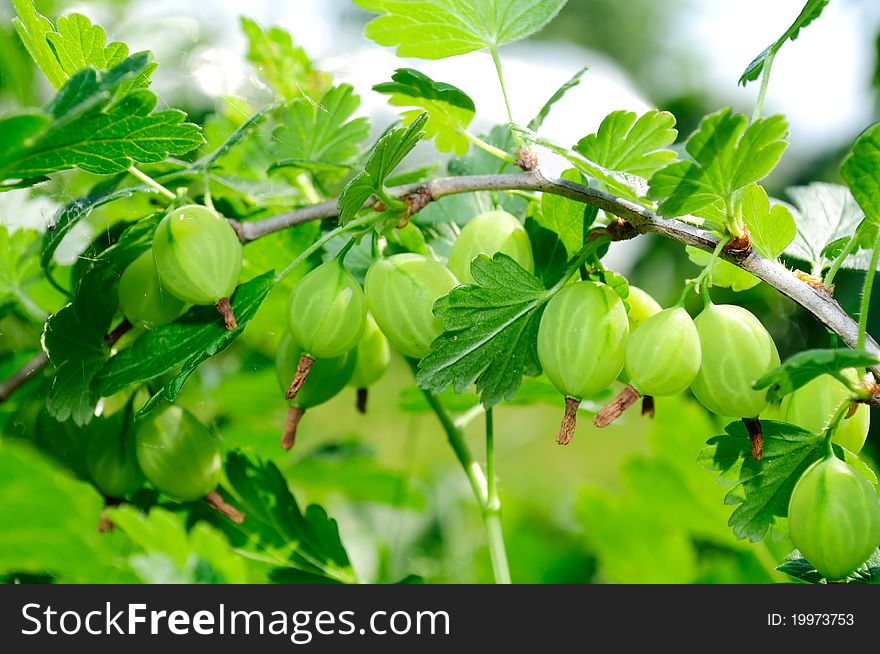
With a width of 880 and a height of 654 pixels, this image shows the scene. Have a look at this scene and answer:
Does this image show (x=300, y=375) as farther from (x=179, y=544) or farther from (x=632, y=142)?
(x=632, y=142)

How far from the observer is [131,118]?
1.22 feet

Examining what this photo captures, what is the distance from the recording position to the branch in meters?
0.40

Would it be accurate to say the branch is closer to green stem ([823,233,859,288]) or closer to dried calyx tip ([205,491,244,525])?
green stem ([823,233,859,288])

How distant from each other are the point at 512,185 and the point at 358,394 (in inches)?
7.8

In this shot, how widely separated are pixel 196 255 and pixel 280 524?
0.25 meters

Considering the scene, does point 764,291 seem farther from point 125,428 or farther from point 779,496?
point 125,428

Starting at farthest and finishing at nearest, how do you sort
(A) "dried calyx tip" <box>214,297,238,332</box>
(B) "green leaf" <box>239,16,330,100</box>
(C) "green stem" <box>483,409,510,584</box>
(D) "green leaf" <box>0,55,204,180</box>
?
(B) "green leaf" <box>239,16,330,100</box>, (C) "green stem" <box>483,409,510,584</box>, (A) "dried calyx tip" <box>214,297,238,332</box>, (D) "green leaf" <box>0,55,204,180</box>

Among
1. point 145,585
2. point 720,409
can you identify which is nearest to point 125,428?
point 145,585

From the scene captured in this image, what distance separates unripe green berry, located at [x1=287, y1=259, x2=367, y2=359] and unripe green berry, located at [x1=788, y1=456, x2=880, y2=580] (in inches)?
8.9

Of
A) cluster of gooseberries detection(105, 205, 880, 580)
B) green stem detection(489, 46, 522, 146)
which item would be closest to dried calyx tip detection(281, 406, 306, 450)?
cluster of gooseberries detection(105, 205, 880, 580)

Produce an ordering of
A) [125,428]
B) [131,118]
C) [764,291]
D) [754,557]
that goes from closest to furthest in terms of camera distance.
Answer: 1. [131,118]
2. [125,428]
3. [754,557]
4. [764,291]

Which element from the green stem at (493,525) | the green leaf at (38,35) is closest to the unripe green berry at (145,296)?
the green leaf at (38,35)

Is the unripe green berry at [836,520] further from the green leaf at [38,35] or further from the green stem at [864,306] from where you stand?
the green leaf at [38,35]

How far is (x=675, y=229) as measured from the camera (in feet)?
1.38
